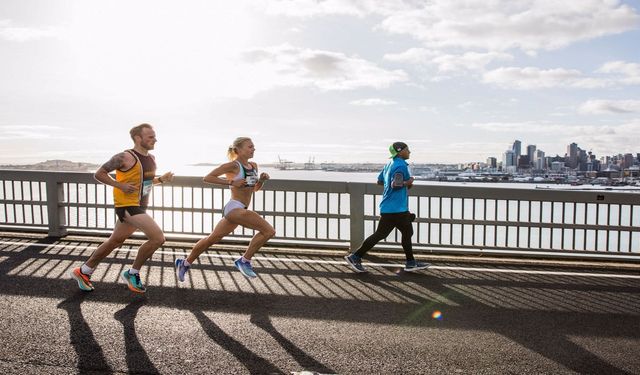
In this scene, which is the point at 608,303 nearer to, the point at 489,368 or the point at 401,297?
the point at 401,297

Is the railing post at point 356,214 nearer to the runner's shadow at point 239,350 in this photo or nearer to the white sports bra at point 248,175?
the white sports bra at point 248,175

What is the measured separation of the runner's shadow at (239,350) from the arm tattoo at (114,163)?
2011 millimetres

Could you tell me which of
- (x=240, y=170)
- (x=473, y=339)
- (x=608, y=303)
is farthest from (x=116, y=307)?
(x=608, y=303)

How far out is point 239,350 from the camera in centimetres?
411

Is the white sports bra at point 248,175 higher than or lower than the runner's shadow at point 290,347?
higher

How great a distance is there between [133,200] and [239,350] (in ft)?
8.70

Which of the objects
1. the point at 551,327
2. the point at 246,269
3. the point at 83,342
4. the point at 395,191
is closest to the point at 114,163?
the point at 246,269

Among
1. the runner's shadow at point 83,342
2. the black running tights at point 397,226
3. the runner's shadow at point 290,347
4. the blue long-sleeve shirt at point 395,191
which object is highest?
the blue long-sleeve shirt at point 395,191

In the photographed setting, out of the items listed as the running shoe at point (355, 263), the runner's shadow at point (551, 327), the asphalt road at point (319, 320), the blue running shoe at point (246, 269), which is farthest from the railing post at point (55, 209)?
the runner's shadow at point (551, 327)

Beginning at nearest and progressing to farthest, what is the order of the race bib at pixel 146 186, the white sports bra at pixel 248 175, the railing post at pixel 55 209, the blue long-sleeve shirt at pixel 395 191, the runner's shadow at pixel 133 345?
the runner's shadow at pixel 133 345
the race bib at pixel 146 186
the white sports bra at pixel 248 175
the blue long-sleeve shirt at pixel 395 191
the railing post at pixel 55 209

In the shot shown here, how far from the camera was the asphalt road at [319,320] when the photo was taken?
388 centimetres

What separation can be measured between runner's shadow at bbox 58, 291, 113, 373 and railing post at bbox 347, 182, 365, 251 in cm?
458

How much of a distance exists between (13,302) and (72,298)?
579 mm

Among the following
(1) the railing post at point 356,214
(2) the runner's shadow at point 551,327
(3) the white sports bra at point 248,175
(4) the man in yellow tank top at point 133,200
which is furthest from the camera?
(1) the railing post at point 356,214
